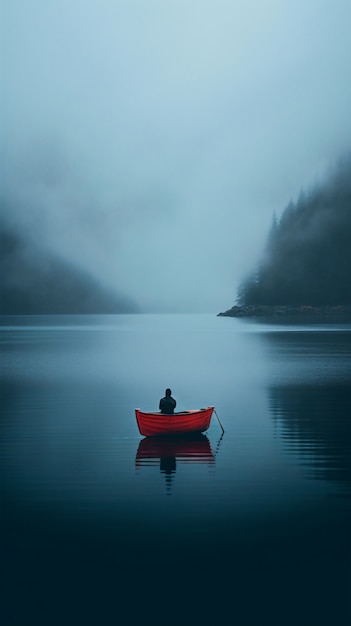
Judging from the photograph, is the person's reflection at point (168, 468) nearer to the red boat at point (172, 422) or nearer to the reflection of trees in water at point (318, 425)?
the red boat at point (172, 422)

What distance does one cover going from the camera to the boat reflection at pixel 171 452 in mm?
24609

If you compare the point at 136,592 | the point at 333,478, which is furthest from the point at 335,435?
the point at 136,592

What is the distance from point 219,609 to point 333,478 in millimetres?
10029

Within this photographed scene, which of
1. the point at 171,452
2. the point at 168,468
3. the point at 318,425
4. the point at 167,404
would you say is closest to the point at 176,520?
the point at 168,468

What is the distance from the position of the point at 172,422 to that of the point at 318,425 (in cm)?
875

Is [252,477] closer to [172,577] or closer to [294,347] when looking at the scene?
[172,577]

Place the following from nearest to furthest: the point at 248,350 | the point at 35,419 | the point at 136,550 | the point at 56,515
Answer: the point at 136,550 < the point at 56,515 < the point at 35,419 < the point at 248,350

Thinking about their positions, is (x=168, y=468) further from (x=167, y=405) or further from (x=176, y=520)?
(x=176, y=520)

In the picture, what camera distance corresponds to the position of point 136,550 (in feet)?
51.3

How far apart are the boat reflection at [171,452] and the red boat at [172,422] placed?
0.48 meters

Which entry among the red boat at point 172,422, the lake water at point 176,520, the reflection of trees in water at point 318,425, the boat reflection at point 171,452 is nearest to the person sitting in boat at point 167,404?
the red boat at point 172,422

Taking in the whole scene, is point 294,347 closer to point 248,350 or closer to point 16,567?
point 248,350

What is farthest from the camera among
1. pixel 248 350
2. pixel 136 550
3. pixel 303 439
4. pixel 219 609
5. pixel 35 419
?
pixel 248 350

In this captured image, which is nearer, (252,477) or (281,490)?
(281,490)
